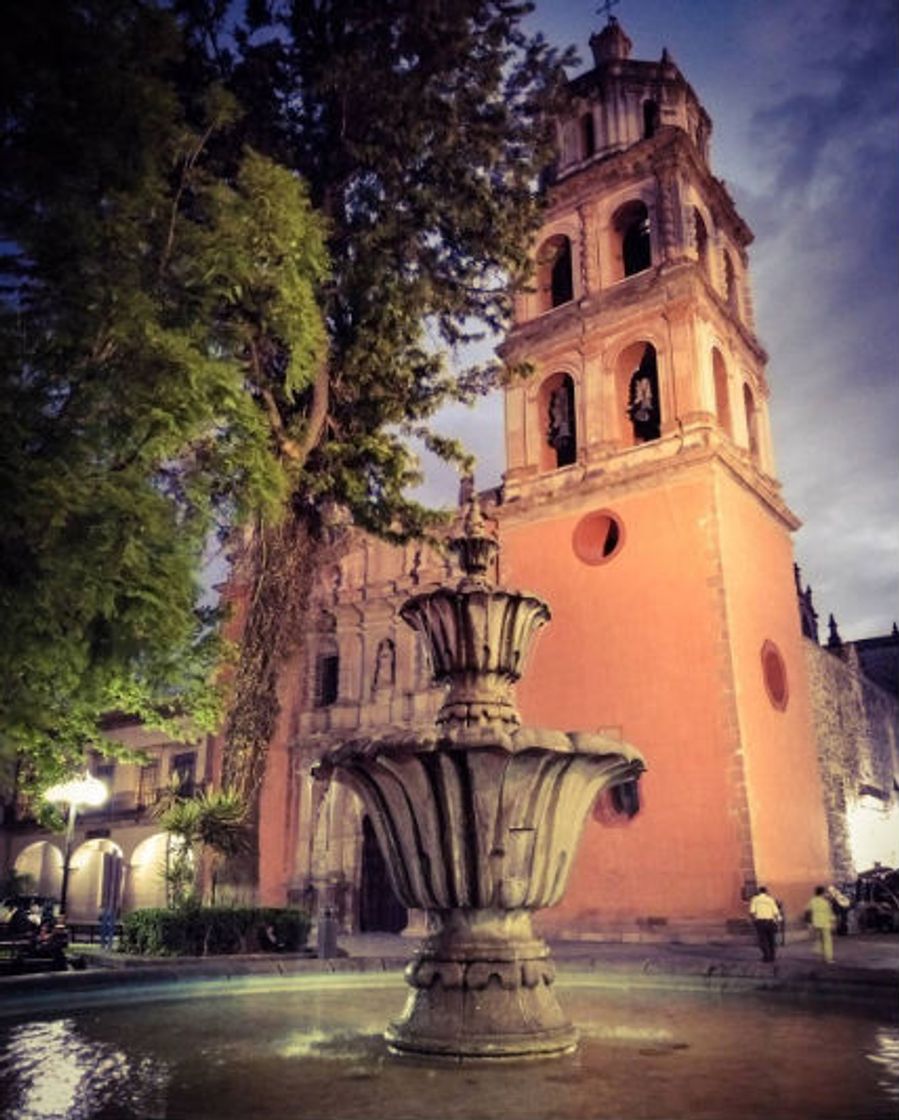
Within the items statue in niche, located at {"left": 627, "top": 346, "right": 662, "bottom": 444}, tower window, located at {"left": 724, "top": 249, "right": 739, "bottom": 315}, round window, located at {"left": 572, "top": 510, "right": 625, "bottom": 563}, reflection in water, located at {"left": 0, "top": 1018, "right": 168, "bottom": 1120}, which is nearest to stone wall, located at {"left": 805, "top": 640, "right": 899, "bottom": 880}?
round window, located at {"left": 572, "top": 510, "right": 625, "bottom": 563}

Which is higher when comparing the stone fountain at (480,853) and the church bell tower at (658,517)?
the church bell tower at (658,517)

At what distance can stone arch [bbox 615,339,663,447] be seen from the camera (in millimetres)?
17344

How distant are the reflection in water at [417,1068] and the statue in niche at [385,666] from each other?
14317 millimetres

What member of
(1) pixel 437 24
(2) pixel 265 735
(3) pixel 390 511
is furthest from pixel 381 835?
(1) pixel 437 24

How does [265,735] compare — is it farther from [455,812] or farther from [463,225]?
[463,225]

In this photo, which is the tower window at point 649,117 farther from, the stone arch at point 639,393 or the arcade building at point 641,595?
the stone arch at point 639,393

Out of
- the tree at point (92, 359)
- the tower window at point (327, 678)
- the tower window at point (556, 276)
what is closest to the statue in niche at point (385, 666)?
the tower window at point (327, 678)

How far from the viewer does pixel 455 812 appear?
4.91m

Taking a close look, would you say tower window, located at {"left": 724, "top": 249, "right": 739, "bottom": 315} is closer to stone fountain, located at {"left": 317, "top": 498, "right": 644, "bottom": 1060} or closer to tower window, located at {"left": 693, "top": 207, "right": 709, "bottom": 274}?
tower window, located at {"left": 693, "top": 207, "right": 709, "bottom": 274}

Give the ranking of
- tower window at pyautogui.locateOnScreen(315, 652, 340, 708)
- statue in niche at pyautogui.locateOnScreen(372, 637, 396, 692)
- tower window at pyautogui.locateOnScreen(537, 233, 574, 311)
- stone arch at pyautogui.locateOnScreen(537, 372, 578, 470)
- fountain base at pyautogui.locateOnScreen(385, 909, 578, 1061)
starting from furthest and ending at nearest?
tower window at pyautogui.locateOnScreen(315, 652, 340, 708) < statue in niche at pyautogui.locateOnScreen(372, 637, 396, 692) < tower window at pyautogui.locateOnScreen(537, 233, 574, 311) < stone arch at pyautogui.locateOnScreen(537, 372, 578, 470) < fountain base at pyautogui.locateOnScreen(385, 909, 578, 1061)

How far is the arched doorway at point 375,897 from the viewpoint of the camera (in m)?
19.0

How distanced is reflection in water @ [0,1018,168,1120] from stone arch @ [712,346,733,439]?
1606 cm

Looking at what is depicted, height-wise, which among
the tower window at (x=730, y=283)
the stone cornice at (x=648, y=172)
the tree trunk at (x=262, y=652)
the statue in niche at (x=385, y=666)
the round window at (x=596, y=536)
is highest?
the stone cornice at (x=648, y=172)

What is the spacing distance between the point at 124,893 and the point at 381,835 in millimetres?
23881
